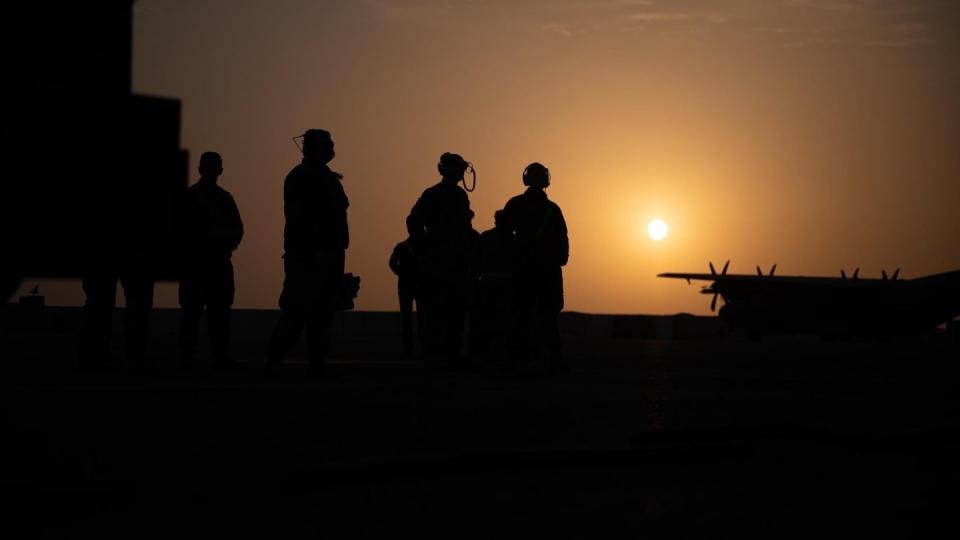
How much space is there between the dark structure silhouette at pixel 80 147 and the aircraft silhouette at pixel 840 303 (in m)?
46.7

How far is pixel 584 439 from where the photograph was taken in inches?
215

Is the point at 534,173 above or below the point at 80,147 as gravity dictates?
above

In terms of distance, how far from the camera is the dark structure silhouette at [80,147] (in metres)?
3.40

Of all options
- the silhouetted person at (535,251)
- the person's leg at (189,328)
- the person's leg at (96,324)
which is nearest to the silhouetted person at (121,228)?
the person's leg at (96,324)

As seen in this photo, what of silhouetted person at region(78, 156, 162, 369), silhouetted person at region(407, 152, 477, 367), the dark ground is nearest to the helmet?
silhouetted person at region(407, 152, 477, 367)

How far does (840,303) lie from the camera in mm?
48969

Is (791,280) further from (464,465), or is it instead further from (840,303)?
(464,465)

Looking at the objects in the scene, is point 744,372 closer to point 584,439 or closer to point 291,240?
point 291,240

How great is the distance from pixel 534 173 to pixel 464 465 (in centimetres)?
872

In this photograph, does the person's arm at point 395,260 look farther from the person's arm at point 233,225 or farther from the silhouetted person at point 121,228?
the silhouetted person at point 121,228

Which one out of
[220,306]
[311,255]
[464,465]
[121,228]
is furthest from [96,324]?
[121,228]

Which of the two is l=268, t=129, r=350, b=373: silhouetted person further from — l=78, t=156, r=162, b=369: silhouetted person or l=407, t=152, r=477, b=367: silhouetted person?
l=78, t=156, r=162, b=369: silhouetted person

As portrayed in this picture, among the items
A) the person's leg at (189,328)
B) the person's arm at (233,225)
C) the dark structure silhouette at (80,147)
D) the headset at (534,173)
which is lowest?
the person's leg at (189,328)

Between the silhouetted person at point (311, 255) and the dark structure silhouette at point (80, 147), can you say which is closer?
the dark structure silhouette at point (80, 147)
